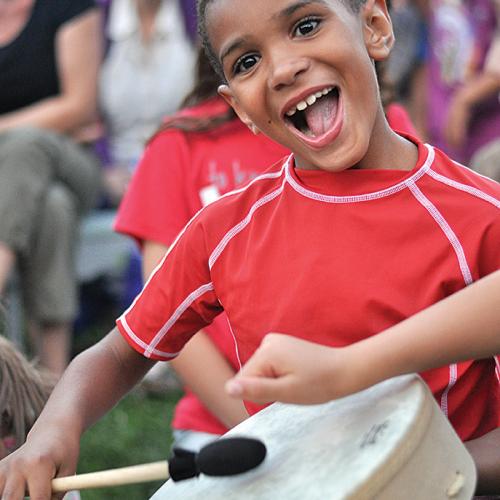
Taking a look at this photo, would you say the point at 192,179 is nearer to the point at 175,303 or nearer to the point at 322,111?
the point at 175,303

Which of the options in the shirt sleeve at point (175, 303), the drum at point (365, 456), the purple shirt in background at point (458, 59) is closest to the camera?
the drum at point (365, 456)

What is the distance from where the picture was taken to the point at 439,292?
1.61m

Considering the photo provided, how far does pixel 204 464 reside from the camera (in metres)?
1.43

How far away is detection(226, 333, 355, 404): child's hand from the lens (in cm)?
137

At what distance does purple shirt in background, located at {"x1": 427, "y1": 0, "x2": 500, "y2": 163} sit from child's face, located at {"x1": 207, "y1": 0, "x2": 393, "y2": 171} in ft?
9.42

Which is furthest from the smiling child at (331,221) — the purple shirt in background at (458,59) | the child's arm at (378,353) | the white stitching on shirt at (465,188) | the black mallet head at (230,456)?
the purple shirt in background at (458,59)

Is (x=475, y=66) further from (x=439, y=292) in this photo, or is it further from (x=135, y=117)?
(x=439, y=292)

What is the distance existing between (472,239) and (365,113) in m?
0.24

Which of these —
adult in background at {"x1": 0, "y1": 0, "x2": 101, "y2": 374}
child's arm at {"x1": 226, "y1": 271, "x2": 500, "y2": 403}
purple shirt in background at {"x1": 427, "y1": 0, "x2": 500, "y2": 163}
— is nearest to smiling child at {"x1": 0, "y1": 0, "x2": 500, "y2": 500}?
child's arm at {"x1": 226, "y1": 271, "x2": 500, "y2": 403}

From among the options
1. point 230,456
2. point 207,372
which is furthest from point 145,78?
point 230,456

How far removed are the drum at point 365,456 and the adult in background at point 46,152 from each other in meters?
2.26

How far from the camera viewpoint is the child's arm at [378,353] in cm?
138

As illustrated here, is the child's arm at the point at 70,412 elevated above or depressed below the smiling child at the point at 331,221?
below

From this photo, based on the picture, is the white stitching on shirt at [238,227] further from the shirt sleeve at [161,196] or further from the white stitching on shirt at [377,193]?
the shirt sleeve at [161,196]
